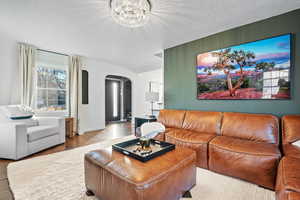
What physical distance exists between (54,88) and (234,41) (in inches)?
189

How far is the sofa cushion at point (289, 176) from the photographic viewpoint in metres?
0.88

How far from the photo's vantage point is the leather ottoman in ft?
3.13

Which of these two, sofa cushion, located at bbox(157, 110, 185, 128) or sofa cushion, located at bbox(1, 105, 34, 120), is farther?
sofa cushion, located at bbox(157, 110, 185, 128)

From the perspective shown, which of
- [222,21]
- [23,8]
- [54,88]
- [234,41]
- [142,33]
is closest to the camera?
[23,8]

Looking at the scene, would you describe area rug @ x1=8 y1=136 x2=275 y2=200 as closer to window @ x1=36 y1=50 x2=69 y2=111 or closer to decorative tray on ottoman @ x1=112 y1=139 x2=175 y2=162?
decorative tray on ottoman @ x1=112 y1=139 x2=175 y2=162

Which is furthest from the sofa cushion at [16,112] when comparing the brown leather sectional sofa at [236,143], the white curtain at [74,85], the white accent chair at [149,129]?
the brown leather sectional sofa at [236,143]

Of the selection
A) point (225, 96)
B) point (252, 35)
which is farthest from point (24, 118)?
point (252, 35)

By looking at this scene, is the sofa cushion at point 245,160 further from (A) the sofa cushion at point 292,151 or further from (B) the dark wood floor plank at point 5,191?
(B) the dark wood floor plank at point 5,191

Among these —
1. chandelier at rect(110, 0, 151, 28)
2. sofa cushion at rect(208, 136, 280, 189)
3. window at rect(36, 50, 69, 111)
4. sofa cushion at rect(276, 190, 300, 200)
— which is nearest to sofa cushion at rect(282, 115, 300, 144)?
sofa cushion at rect(208, 136, 280, 189)

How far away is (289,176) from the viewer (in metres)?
0.99

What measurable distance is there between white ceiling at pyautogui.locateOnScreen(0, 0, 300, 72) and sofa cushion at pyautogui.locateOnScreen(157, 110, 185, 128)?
5.47ft

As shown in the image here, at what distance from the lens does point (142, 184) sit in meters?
0.92

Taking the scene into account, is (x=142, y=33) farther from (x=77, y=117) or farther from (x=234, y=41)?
(x=77, y=117)

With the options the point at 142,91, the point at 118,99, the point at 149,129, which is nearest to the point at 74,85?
the point at 118,99
